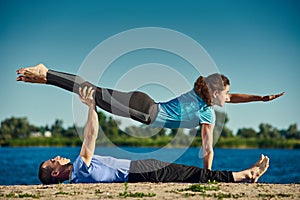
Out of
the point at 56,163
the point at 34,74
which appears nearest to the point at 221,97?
the point at 56,163

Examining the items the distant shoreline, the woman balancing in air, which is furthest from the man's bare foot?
the distant shoreline

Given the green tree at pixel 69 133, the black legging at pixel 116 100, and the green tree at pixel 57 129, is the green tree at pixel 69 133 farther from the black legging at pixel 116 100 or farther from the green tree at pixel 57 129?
the black legging at pixel 116 100

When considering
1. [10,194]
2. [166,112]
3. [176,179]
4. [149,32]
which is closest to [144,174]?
[176,179]

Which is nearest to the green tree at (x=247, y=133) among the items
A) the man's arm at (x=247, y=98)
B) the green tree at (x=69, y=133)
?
the green tree at (x=69, y=133)

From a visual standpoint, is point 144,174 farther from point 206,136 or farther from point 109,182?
point 206,136

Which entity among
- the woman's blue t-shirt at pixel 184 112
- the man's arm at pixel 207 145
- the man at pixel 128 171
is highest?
the woman's blue t-shirt at pixel 184 112

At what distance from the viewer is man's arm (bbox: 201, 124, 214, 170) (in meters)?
8.21

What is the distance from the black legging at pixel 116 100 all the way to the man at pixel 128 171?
0.46 ft

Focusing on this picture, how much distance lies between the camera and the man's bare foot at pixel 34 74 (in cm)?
804

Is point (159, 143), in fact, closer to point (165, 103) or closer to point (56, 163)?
point (165, 103)

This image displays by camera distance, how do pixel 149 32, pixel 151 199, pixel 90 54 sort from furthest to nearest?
1. pixel 149 32
2. pixel 90 54
3. pixel 151 199

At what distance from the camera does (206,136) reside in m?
8.38

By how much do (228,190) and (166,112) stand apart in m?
1.89

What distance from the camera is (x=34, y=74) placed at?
8062 mm
